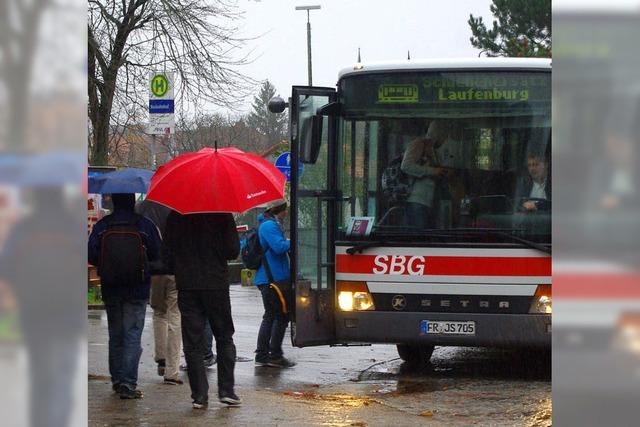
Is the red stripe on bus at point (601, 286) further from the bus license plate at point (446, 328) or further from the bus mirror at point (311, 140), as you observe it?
the bus mirror at point (311, 140)

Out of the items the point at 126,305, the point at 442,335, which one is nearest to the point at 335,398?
the point at 442,335

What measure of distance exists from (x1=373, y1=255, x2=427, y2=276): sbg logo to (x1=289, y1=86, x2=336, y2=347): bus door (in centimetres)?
59

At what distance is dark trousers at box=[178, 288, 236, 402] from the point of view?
9.52 meters

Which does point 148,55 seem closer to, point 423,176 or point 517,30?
point 423,176

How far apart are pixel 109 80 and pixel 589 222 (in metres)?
17.1

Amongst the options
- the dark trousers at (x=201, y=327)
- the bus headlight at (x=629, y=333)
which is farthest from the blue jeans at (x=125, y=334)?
the bus headlight at (x=629, y=333)

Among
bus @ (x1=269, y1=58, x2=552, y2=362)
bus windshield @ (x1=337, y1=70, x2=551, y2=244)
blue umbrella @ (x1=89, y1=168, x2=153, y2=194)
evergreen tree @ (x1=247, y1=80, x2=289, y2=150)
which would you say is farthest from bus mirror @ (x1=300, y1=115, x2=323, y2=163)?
evergreen tree @ (x1=247, y1=80, x2=289, y2=150)

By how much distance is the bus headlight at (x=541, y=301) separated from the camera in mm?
11141

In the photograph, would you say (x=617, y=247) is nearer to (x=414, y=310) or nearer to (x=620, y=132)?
(x=620, y=132)

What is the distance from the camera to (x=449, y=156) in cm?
1146

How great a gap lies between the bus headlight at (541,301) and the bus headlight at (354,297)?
5.16 feet

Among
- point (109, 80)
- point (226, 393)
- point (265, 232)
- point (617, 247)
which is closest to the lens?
point (617, 247)

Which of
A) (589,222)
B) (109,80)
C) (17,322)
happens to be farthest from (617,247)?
(109,80)

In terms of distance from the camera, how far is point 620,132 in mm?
2703
